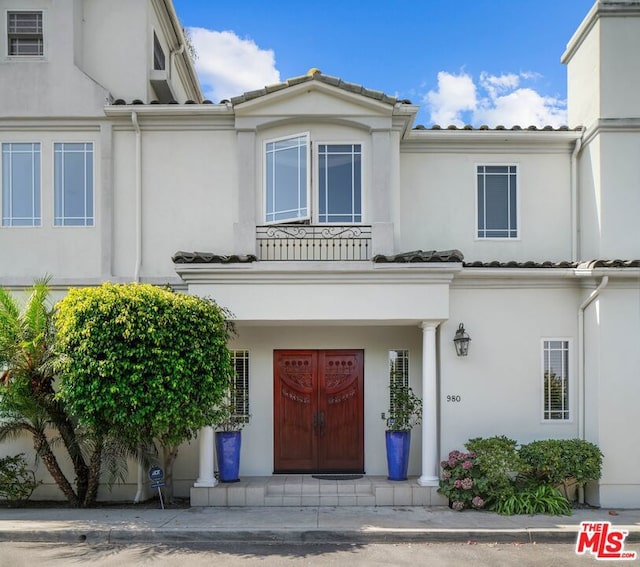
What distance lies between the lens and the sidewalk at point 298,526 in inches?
347

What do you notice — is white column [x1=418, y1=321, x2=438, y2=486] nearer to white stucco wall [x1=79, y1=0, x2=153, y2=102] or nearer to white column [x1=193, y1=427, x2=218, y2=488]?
white column [x1=193, y1=427, x2=218, y2=488]

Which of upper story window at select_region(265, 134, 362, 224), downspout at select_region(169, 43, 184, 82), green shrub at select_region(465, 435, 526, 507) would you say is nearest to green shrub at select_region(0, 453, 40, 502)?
upper story window at select_region(265, 134, 362, 224)

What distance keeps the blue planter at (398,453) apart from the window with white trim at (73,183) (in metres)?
6.97

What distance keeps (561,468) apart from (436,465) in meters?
2.06

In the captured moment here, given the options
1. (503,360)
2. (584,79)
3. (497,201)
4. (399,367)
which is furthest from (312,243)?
(584,79)

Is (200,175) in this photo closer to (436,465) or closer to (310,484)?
(310,484)

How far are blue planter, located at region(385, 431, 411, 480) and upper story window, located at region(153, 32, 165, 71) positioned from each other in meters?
9.08

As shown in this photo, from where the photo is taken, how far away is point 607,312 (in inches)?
414

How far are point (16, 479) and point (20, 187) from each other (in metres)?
5.40

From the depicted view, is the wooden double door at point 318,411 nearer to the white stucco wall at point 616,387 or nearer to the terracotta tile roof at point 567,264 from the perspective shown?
the terracotta tile roof at point 567,264

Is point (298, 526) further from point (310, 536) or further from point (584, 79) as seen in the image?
point (584, 79)

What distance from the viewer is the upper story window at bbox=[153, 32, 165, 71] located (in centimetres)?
1288

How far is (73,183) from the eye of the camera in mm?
11625

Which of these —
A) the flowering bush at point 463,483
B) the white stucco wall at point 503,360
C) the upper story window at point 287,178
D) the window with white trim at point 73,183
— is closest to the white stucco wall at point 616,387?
the white stucco wall at point 503,360
